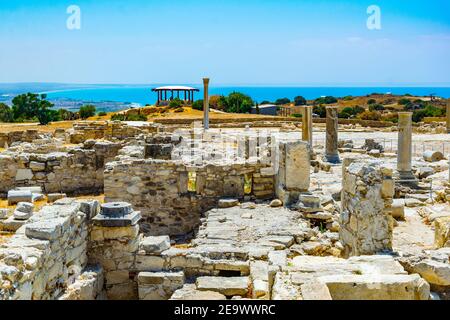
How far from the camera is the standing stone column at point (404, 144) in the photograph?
623 inches

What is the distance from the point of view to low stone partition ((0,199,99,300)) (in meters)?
4.98

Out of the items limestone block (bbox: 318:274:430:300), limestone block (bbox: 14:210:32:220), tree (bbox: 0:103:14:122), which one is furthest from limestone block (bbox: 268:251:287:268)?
tree (bbox: 0:103:14:122)

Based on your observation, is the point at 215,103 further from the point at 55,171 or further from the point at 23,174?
the point at 23,174

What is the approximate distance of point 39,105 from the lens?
47156 mm

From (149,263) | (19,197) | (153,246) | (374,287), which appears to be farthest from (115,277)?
(19,197)

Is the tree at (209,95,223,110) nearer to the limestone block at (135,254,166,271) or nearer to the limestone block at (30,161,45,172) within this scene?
the limestone block at (30,161,45,172)

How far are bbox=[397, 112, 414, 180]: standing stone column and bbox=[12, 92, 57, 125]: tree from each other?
1457 inches

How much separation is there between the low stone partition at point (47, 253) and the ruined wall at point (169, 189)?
4418 mm

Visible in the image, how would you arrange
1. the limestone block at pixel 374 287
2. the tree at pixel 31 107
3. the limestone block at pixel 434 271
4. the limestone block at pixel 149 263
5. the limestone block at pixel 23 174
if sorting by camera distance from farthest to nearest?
1. the tree at pixel 31 107
2. the limestone block at pixel 23 174
3. the limestone block at pixel 149 263
4. the limestone block at pixel 434 271
5. the limestone block at pixel 374 287

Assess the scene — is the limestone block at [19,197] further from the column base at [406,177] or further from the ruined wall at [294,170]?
the column base at [406,177]

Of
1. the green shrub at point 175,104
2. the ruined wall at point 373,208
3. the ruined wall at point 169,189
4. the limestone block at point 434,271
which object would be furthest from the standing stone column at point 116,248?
the green shrub at point 175,104

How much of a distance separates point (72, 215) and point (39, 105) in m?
43.5

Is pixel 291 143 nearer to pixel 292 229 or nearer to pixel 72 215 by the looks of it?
pixel 292 229

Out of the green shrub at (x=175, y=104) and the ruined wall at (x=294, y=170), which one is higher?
the green shrub at (x=175, y=104)
